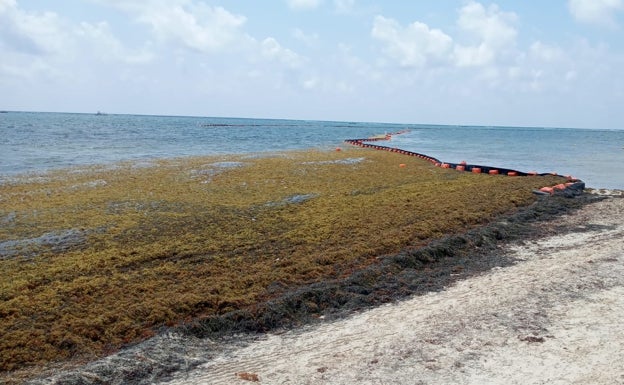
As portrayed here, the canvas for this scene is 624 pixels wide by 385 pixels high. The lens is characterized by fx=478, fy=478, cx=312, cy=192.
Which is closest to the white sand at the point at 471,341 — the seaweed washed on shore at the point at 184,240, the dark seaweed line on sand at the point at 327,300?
the dark seaweed line on sand at the point at 327,300

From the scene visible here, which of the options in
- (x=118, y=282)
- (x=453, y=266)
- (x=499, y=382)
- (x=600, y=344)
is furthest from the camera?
(x=453, y=266)

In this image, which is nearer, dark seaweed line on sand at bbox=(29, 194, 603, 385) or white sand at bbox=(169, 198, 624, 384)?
white sand at bbox=(169, 198, 624, 384)

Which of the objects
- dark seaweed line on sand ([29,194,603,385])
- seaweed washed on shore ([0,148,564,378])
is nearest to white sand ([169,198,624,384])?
dark seaweed line on sand ([29,194,603,385])

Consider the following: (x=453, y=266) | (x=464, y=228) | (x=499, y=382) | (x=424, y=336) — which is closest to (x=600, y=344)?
(x=499, y=382)

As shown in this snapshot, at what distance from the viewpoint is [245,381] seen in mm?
5852

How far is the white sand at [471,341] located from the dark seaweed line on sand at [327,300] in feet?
1.11

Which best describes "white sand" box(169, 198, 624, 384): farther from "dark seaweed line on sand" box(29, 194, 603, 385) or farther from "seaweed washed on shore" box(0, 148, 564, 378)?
"seaweed washed on shore" box(0, 148, 564, 378)

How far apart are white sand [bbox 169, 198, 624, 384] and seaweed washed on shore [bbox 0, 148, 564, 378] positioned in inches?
43.3

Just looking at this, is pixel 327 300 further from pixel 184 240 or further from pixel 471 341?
pixel 184 240

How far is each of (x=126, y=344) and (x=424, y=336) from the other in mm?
4269

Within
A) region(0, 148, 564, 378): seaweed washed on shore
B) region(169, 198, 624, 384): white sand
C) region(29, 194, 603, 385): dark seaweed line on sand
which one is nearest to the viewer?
region(169, 198, 624, 384): white sand

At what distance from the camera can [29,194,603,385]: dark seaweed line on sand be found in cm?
617

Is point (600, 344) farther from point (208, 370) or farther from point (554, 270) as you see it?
point (208, 370)

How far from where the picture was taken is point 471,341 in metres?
6.77
